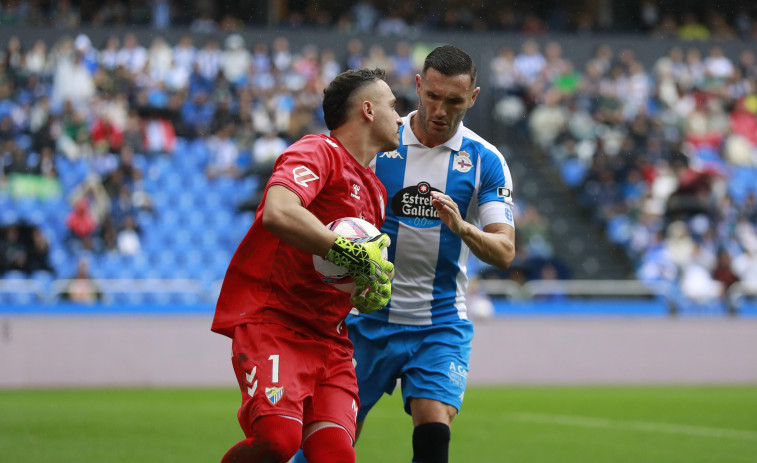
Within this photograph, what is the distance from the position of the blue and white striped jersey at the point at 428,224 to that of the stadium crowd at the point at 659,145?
41.2 ft

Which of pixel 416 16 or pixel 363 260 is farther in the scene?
pixel 416 16

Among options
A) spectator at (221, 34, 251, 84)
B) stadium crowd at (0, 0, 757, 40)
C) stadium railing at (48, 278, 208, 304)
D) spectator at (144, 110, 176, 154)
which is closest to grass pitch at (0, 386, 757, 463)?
stadium railing at (48, 278, 208, 304)

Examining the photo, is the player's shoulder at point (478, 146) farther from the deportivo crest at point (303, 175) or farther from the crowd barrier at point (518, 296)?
the crowd barrier at point (518, 296)

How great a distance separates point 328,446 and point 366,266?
77 cm

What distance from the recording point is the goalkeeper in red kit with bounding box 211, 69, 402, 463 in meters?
3.97

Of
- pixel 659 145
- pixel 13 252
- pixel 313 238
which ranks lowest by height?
pixel 13 252

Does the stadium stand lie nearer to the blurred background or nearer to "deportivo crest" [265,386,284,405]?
the blurred background

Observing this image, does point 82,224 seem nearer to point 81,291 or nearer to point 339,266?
point 81,291

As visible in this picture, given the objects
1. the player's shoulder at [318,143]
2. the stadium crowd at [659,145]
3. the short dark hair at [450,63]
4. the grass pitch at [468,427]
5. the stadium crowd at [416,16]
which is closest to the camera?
the player's shoulder at [318,143]

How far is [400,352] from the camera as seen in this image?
521 cm

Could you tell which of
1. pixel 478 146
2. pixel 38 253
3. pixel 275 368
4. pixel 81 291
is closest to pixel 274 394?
pixel 275 368

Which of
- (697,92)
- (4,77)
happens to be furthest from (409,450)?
(697,92)

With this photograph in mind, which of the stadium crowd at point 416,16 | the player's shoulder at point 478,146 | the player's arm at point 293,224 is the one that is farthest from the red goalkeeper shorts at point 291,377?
the stadium crowd at point 416,16

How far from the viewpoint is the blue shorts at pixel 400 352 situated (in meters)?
5.13
